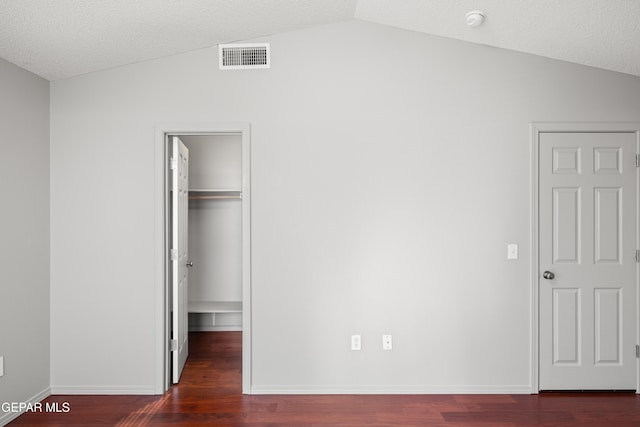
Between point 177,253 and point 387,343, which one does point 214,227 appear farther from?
point 387,343

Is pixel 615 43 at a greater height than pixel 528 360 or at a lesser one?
greater

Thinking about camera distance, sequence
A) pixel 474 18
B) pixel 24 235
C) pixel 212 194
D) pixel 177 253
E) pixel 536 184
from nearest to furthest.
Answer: pixel 474 18 → pixel 24 235 → pixel 536 184 → pixel 177 253 → pixel 212 194

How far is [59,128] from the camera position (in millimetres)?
3303

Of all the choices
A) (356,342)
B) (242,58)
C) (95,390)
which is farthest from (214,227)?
(356,342)

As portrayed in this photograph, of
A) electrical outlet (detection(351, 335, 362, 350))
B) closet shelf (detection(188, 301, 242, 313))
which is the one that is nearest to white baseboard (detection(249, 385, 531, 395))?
electrical outlet (detection(351, 335, 362, 350))

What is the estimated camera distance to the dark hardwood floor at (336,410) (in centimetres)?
286

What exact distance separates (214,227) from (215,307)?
3.01ft

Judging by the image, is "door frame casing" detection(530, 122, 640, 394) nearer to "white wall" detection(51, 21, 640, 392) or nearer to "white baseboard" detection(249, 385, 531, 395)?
"white wall" detection(51, 21, 640, 392)

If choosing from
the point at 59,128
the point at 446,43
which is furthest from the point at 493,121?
the point at 59,128

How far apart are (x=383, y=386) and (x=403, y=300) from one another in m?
0.68

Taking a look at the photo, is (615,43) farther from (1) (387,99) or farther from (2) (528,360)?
(2) (528,360)

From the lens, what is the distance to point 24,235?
3.02 m

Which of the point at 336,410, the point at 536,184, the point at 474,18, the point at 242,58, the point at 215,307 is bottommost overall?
the point at 336,410

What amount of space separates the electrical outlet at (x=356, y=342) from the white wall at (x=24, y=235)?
7.63 feet
